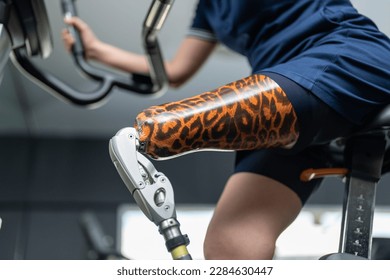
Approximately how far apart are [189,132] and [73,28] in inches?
28.3

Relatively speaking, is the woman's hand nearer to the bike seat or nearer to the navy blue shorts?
the navy blue shorts

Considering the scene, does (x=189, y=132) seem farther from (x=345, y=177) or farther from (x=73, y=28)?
(x=73, y=28)

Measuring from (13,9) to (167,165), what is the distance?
12.4ft

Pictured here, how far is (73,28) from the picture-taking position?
138cm

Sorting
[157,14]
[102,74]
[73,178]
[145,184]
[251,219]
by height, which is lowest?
[73,178]

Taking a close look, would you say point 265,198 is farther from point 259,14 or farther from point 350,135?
point 259,14

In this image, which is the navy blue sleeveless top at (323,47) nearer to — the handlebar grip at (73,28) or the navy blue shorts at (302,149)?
the navy blue shorts at (302,149)

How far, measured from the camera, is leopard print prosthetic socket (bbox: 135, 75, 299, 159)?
763 millimetres

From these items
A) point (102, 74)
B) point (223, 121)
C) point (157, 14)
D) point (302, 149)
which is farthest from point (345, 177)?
point (102, 74)

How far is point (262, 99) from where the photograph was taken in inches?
32.2

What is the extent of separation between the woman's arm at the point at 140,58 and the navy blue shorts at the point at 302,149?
35cm

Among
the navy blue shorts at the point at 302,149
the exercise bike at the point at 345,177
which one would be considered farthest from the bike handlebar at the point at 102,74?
the exercise bike at the point at 345,177

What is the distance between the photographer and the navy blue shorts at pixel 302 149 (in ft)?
2.81

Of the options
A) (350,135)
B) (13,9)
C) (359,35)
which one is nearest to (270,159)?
(350,135)
